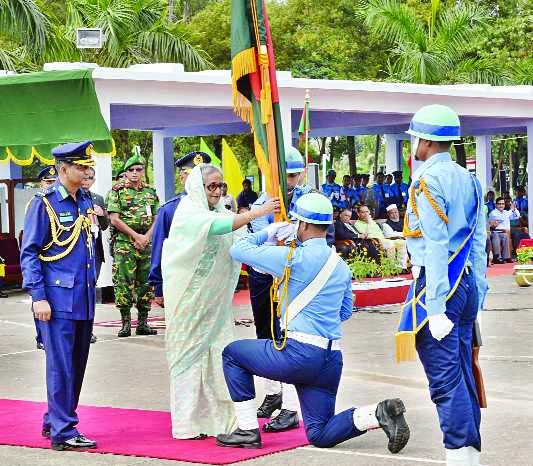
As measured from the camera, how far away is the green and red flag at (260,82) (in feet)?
25.5

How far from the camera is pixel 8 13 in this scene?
25.6 meters

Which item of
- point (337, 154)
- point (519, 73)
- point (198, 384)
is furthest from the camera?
point (337, 154)

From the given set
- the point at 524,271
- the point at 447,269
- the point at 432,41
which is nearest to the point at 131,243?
the point at 447,269

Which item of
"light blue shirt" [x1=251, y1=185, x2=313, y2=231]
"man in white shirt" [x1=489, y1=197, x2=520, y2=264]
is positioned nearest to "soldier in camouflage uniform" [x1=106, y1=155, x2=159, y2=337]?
"light blue shirt" [x1=251, y1=185, x2=313, y2=231]

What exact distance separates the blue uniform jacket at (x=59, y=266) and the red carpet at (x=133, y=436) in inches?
32.5

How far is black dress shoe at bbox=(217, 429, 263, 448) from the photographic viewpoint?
752cm

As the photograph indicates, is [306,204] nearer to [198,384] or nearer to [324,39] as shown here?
[198,384]

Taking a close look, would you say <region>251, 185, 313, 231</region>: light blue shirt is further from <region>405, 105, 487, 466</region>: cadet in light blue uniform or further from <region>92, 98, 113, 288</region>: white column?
<region>92, 98, 113, 288</region>: white column

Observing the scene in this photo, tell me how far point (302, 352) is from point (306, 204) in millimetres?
837

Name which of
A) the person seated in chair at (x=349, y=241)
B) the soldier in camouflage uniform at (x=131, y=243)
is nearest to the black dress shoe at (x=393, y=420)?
the soldier in camouflage uniform at (x=131, y=243)

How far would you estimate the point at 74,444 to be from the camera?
7.65 meters

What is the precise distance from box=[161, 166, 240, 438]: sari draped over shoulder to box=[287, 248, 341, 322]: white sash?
84 centimetres

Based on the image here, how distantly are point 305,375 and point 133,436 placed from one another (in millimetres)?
1389

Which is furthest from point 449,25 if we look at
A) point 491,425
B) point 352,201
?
point 491,425
